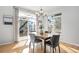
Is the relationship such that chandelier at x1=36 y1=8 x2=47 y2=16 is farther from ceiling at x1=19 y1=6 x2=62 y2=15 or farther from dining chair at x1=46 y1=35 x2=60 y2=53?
dining chair at x1=46 y1=35 x2=60 y2=53

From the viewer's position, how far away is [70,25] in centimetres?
238

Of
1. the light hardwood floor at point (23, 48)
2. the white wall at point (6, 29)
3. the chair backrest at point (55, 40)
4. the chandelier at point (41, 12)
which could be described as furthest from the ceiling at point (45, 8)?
the light hardwood floor at point (23, 48)

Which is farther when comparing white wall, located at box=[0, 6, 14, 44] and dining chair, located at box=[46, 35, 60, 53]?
dining chair, located at box=[46, 35, 60, 53]

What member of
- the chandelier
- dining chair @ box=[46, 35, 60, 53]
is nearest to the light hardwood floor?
dining chair @ box=[46, 35, 60, 53]

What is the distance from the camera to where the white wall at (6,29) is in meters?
2.30

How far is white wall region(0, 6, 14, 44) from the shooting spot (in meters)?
2.30

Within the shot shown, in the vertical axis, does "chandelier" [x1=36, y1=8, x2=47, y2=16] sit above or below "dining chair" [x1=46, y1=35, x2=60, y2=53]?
above

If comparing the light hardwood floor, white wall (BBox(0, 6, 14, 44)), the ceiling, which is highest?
the ceiling

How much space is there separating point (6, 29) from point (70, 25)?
1.66 m

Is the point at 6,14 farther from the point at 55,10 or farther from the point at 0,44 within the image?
the point at 55,10

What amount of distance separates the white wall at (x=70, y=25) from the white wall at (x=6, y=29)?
133 centimetres

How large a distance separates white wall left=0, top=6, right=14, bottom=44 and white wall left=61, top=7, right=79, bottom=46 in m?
1.33

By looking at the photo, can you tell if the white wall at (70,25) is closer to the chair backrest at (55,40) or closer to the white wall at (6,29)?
the chair backrest at (55,40)
